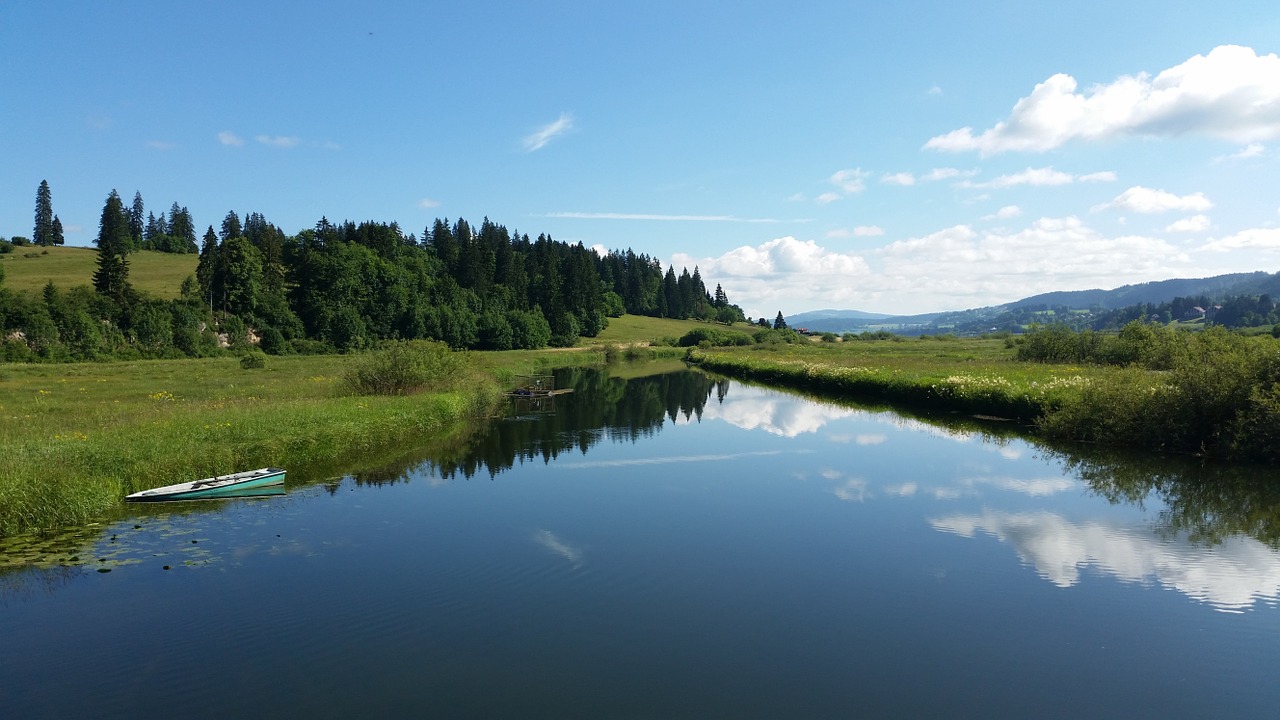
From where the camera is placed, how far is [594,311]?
123625mm

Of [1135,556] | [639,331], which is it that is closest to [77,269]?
[639,331]

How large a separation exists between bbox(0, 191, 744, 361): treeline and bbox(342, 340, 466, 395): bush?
12.1m

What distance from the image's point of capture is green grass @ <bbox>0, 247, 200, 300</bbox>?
279 ft

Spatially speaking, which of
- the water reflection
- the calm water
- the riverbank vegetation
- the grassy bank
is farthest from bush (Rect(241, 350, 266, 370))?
the water reflection

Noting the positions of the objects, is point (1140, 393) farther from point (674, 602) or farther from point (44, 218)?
point (44, 218)

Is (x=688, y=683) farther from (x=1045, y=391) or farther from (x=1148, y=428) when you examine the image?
(x=1045, y=391)

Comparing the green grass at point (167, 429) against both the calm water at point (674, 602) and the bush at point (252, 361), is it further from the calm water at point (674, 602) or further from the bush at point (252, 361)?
the bush at point (252, 361)

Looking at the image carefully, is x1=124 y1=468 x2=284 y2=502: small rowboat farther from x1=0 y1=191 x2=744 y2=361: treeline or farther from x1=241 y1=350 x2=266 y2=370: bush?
x1=241 y1=350 x2=266 y2=370: bush

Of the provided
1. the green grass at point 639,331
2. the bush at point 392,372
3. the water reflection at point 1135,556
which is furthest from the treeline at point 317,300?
the water reflection at point 1135,556

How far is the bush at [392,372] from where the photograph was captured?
3622cm

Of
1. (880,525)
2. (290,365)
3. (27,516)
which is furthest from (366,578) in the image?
(290,365)

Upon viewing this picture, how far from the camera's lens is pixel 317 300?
8956cm

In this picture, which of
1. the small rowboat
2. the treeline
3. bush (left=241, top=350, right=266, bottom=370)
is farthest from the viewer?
the treeline

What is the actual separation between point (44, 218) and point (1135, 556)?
189 metres
